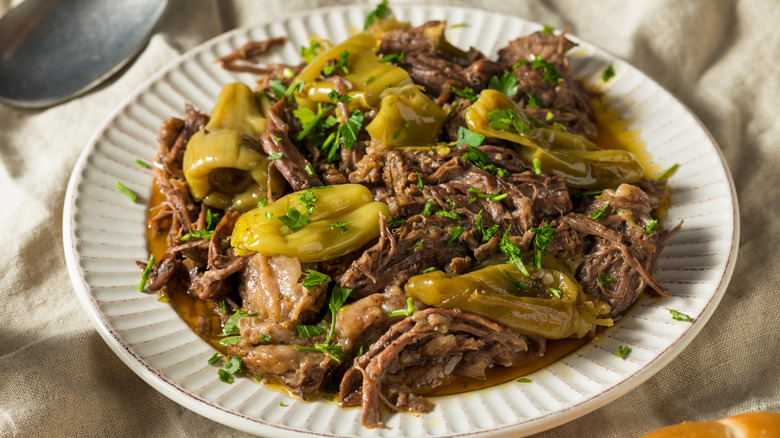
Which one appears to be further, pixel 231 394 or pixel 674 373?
pixel 674 373

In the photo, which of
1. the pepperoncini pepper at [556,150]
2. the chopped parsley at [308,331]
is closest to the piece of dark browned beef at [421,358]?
the chopped parsley at [308,331]

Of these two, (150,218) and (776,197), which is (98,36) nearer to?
(150,218)

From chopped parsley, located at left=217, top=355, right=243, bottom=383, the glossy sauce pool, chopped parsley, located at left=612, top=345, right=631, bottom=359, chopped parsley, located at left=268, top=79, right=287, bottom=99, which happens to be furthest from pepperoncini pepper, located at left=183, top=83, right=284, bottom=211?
chopped parsley, located at left=612, top=345, right=631, bottom=359

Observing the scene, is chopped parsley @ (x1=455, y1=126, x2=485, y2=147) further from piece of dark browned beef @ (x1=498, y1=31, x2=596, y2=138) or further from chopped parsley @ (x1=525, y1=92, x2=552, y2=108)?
chopped parsley @ (x1=525, y1=92, x2=552, y2=108)

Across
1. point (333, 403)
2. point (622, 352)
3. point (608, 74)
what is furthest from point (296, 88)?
point (622, 352)

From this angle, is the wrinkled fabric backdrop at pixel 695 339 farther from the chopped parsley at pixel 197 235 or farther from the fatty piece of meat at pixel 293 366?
the chopped parsley at pixel 197 235

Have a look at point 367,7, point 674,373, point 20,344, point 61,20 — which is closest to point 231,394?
point 20,344
